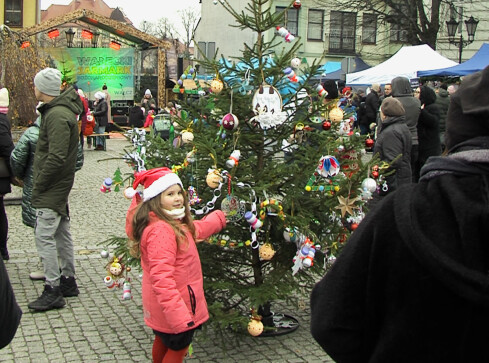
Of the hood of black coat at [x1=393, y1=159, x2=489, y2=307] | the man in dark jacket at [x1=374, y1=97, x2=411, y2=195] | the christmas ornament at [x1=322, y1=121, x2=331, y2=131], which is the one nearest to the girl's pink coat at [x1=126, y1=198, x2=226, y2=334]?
the christmas ornament at [x1=322, y1=121, x2=331, y2=131]

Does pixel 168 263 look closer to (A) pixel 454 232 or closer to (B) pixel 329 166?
(B) pixel 329 166

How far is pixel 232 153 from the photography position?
15.0 feet

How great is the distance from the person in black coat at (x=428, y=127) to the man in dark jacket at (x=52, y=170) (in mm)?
5675

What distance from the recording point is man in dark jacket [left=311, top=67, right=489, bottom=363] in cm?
170

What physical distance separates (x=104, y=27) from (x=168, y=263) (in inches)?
1011

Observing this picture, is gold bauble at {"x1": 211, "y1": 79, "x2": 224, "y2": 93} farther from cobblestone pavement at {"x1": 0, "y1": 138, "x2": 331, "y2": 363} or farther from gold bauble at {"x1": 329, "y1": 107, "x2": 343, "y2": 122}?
cobblestone pavement at {"x1": 0, "y1": 138, "x2": 331, "y2": 363}

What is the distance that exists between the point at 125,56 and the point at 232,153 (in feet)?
Result: 90.1

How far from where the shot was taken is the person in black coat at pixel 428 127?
9997 mm

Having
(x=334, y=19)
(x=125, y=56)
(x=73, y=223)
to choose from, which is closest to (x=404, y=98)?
(x=73, y=223)

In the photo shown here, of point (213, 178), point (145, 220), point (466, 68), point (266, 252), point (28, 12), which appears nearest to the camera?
point (145, 220)

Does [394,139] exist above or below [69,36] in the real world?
below

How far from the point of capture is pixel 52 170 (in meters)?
5.75

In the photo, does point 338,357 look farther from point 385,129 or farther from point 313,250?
point 385,129

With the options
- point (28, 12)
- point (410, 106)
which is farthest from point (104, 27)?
point (410, 106)
